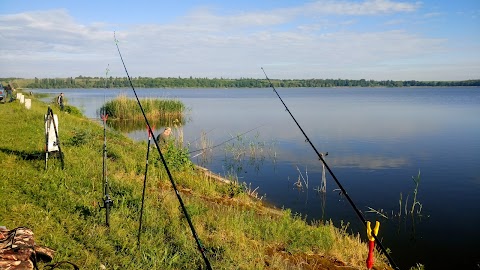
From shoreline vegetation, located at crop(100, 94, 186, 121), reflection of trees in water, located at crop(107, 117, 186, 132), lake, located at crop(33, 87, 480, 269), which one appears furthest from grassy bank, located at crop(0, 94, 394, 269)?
shoreline vegetation, located at crop(100, 94, 186, 121)

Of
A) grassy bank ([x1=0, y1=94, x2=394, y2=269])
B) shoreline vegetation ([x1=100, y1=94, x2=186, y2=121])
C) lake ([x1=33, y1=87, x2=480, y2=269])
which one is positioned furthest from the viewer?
shoreline vegetation ([x1=100, y1=94, x2=186, y2=121])

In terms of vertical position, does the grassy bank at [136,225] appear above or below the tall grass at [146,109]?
below

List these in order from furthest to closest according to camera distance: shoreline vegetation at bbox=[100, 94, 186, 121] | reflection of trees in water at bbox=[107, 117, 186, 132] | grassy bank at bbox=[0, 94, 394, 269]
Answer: shoreline vegetation at bbox=[100, 94, 186, 121] → reflection of trees in water at bbox=[107, 117, 186, 132] → grassy bank at bbox=[0, 94, 394, 269]

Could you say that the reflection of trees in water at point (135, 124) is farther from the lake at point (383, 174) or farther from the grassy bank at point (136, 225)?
the grassy bank at point (136, 225)

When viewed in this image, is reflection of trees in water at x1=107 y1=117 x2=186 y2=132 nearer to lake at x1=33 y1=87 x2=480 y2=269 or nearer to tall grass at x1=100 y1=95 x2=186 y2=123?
tall grass at x1=100 y1=95 x2=186 y2=123

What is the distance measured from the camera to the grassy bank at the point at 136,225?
566 centimetres

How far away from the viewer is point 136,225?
667 cm

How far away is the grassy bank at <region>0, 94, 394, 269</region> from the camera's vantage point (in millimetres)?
5664

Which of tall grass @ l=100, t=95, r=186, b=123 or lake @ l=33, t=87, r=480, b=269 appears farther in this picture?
tall grass @ l=100, t=95, r=186, b=123

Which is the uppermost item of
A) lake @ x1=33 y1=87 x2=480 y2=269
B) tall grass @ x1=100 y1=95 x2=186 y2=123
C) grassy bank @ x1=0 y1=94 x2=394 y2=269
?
tall grass @ x1=100 y1=95 x2=186 y2=123

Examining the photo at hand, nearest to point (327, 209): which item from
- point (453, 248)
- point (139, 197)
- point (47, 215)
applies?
point (453, 248)

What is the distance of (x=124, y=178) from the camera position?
962cm

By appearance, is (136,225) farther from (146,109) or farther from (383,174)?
(146,109)

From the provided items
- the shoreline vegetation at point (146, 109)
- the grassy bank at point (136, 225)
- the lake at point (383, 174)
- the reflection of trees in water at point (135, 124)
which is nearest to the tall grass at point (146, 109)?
the shoreline vegetation at point (146, 109)
